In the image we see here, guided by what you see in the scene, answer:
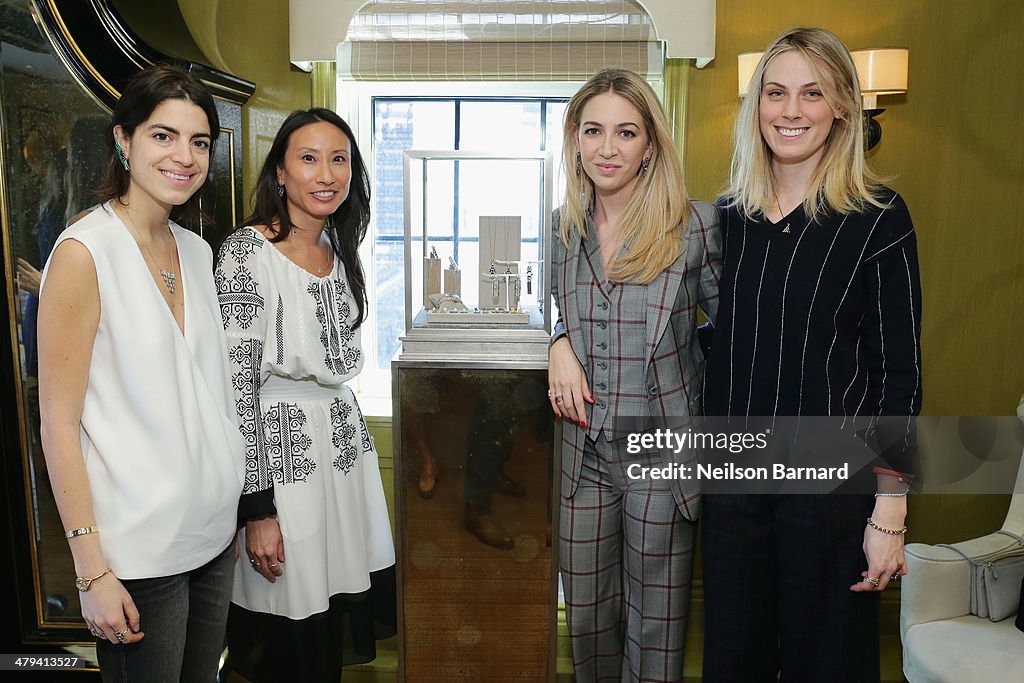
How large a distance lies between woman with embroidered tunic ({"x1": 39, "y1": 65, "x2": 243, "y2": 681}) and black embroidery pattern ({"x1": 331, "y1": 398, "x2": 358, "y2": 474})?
288 mm

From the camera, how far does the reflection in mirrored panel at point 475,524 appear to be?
194 centimetres

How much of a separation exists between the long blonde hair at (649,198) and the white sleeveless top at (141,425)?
0.92 metres

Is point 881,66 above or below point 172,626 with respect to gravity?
above

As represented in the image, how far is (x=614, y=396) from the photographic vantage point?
5.93ft

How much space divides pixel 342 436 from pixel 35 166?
1005 millimetres

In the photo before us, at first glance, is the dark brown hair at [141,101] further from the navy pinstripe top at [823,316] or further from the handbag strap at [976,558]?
the handbag strap at [976,558]

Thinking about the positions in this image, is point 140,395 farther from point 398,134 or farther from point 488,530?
point 398,134

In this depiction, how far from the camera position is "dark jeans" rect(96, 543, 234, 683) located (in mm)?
1438

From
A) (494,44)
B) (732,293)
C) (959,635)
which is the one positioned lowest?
(959,635)

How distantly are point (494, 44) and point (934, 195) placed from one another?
1.60 meters

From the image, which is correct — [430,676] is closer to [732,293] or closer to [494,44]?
[732,293]

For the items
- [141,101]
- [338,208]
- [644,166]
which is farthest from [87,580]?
[644,166]

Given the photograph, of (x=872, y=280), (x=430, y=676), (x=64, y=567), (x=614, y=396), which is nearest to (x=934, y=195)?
(x=872, y=280)

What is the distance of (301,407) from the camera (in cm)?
174
